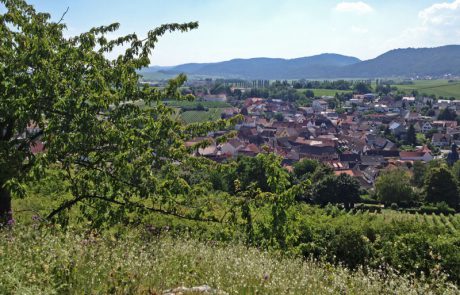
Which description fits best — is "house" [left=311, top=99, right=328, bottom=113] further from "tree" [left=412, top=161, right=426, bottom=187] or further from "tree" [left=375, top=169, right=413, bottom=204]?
"tree" [left=375, top=169, right=413, bottom=204]

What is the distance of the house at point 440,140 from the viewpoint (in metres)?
107

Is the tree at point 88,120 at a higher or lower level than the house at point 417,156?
higher

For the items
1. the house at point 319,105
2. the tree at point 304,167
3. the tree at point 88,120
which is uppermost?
the tree at point 88,120

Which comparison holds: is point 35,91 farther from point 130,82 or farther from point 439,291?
point 439,291

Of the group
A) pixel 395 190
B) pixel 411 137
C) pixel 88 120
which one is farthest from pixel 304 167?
pixel 88 120

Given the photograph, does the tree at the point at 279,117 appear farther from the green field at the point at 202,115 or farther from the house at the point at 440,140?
the house at the point at 440,140

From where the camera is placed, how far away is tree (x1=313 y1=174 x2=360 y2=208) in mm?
54281

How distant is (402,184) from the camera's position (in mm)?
54688

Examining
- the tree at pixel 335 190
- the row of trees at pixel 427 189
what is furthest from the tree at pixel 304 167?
the row of trees at pixel 427 189

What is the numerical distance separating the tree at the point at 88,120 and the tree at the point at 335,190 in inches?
1893

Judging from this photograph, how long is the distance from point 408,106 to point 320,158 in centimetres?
9894

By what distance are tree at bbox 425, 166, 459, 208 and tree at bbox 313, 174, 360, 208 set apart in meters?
9.14

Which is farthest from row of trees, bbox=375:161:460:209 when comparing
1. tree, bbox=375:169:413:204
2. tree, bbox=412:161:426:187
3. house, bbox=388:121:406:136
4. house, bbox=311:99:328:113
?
house, bbox=311:99:328:113

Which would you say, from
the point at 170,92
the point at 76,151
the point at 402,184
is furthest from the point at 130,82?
the point at 402,184
